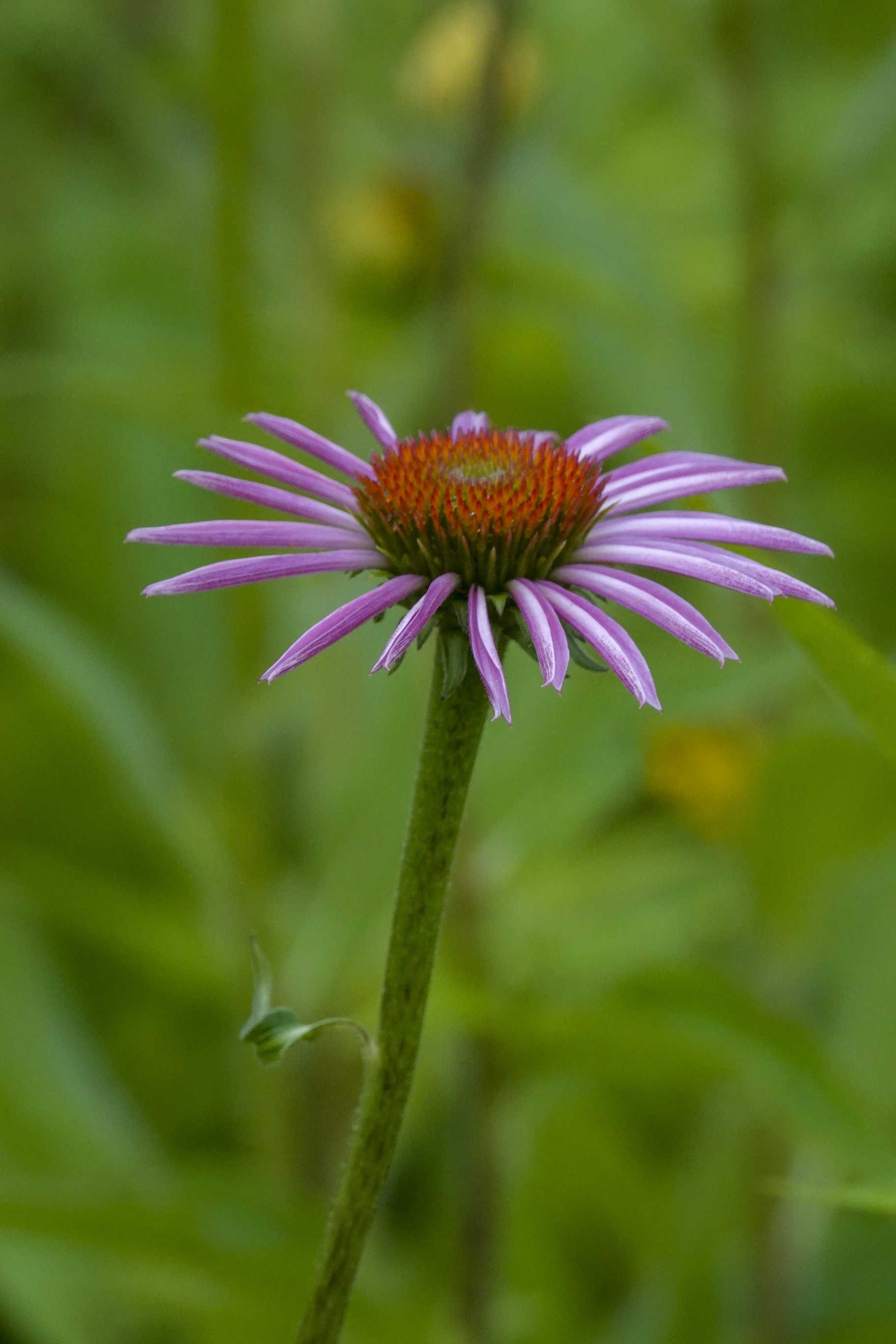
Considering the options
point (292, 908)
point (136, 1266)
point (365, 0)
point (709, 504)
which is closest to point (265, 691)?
point (292, 908)

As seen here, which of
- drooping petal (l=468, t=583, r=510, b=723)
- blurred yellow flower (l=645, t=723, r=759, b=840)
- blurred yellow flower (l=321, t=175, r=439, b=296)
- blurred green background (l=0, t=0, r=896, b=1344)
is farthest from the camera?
blurred yellow flower (l=321, t=175, r=439, b=296)

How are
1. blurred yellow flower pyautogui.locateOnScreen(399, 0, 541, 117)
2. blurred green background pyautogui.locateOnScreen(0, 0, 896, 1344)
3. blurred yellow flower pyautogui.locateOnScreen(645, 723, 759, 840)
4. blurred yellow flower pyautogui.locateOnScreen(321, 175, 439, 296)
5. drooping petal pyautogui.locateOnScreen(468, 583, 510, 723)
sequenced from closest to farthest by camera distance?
drooping petal pyautogui.locateOnScreen(468, 583, 510, 723) < blurred green background pyautogui.locateOnScreen(0, 0, 896, 1344) < blurred yellow flower pyautogui.locateOnScreen(399, 0, 541, 117) < blurred yellow flower pyautogui.locateOnScreen(645, 723, 759, 840) < blurred yellow flower pyautogui.locateOnScreen(321, 175, 439, 296)

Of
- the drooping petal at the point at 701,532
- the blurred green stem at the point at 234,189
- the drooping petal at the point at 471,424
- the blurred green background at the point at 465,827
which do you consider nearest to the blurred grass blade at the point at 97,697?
the blurred green background at the point at 465,827

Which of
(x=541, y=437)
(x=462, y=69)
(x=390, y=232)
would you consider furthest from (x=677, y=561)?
(x=390, y=232)

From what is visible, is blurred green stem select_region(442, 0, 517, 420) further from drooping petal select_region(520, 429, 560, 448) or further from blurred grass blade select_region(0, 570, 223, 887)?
drooping petal select_region(520, 429, 560, 448)

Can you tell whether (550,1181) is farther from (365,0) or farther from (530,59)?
(365,0)

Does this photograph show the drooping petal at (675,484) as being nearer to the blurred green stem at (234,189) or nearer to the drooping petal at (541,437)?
the drooping petal at (541,437)

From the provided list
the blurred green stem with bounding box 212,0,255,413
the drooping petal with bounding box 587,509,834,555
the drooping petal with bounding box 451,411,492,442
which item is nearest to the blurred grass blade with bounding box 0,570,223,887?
the blurred green stem with bounding box 212,0,255,413

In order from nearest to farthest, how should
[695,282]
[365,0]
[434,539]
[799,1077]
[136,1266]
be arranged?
[434,539]
[799,1077]
[136,1266]
[365,0]
[695,282]
